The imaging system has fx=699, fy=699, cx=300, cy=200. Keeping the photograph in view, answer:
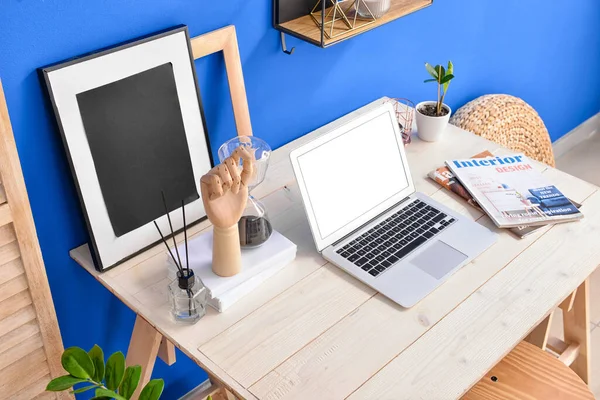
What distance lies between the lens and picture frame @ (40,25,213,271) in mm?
1291

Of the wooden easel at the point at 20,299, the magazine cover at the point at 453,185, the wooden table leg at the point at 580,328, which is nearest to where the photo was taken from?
the wooden easel at the point at 20,299

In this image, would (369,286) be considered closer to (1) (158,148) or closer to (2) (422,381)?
(2) (422,381)

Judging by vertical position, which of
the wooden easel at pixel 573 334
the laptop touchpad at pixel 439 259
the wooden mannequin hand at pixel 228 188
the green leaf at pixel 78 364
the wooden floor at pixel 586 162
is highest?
the wooden mannequin hand at pixel 228 188

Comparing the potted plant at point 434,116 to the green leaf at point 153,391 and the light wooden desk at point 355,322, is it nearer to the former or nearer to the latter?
the light wooden desk at point 355,322

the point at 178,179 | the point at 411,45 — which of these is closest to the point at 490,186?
the point at 411,45

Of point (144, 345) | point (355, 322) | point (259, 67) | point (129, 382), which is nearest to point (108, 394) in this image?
point (129, 382)

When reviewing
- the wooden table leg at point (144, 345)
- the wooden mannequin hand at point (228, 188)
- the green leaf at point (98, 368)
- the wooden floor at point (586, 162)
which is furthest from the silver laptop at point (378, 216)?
the wooden floor at point (586, 162)

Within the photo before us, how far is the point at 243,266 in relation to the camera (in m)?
1.37

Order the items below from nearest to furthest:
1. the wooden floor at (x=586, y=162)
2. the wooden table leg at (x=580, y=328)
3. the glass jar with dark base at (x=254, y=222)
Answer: the glass jar with dark base at (x=254, y=222), the wooden table leg at (x=580, y=328), the wooden floor at (x=586, y=162)

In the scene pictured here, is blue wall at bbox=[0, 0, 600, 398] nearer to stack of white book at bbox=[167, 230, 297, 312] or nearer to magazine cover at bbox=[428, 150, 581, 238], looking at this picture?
stack of white book at bbox=[167, 230, 297, 312]

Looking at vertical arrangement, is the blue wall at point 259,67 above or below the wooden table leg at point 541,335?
above

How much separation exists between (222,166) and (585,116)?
8.29 feet

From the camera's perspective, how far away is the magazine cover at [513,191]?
61.3 inches

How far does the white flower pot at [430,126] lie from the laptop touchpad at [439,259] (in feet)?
1.43
